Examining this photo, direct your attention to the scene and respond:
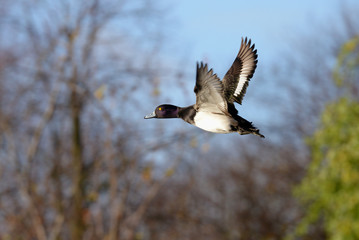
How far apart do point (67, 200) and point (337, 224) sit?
306 inches

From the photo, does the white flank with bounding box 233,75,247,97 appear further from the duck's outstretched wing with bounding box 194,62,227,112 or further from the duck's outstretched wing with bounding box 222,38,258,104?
the duck's outstretched wing with bounding box 194,62,227,112

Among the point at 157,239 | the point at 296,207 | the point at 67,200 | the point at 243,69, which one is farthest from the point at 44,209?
the point at 243,69

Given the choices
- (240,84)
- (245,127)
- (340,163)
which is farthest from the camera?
(340,163)

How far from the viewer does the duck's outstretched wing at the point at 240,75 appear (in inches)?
69.1

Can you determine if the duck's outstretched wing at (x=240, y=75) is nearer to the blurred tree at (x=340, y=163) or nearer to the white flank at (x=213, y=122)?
the white flank at (x=213, y=122)

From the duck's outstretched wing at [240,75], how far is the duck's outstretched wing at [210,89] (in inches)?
Answer: 1.8

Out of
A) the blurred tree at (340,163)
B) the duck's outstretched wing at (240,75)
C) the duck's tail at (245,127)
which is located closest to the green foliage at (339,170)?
the blurred tree at (340,163)

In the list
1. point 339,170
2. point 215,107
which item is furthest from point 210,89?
point 339,170

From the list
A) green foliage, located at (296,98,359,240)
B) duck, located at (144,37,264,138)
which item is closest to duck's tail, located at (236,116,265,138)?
duck, located at (144,37,264,138)

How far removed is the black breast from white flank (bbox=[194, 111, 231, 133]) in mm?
18

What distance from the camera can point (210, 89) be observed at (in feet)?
5.44

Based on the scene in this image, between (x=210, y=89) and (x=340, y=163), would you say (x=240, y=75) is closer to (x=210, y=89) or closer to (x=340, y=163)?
(x=210, y=89)

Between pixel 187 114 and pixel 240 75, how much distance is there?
248 mm

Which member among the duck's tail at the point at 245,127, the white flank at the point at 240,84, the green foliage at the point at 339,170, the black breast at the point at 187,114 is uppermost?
the green foliage at the point at 339,170
